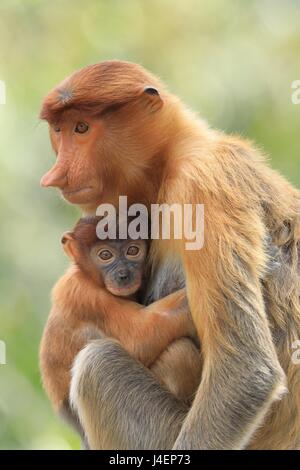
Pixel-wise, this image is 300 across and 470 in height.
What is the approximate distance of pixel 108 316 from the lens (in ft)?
12.7

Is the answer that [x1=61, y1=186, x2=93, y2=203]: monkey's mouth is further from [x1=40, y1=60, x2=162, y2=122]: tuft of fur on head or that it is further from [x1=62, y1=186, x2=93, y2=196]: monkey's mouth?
[x1=40, y1=60, x2=162, y2=122]: tuft of fur on head

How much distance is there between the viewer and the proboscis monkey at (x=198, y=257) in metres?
3.39

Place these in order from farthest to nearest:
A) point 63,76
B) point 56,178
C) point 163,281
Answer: point 63,76 → point 163,281 → point 56,178

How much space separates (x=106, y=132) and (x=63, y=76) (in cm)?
274

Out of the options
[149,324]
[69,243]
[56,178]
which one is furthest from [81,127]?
[149,324]

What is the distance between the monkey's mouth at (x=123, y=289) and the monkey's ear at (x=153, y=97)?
74 cm

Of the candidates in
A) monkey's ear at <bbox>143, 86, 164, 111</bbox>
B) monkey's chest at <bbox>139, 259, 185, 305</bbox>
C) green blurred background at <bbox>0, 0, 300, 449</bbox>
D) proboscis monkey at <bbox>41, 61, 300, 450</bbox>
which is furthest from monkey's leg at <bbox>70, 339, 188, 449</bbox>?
green blurred background at <bbox>0, 0, 300, 449</bbox>

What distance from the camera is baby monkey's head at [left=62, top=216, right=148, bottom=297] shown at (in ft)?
12.7

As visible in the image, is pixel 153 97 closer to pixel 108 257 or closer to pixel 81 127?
pixel 81 127

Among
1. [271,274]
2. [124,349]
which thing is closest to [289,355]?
[271,274]

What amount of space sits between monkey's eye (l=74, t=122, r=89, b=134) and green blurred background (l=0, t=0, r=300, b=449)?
69.2 inches

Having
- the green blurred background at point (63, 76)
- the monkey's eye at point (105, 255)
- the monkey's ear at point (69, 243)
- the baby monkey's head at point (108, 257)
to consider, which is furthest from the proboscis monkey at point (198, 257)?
the green blurred background at point (63, 76)
